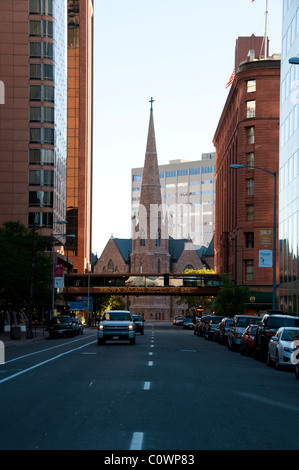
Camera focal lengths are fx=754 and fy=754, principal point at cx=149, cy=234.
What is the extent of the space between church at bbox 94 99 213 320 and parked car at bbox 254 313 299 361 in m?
96.2

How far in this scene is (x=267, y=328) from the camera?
30.5 metres

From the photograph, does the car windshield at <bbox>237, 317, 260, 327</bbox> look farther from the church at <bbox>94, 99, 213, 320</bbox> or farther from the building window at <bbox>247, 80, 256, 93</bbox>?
the church at <bbox>94, 99, 213, 320</bbox>

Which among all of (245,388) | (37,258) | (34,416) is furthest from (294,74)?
(34,416)

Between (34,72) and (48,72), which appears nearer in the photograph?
(34,72)

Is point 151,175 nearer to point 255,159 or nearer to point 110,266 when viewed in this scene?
point 110,266

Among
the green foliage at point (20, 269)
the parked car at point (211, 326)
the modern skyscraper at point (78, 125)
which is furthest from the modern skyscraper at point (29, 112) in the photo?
the modern skyscraper at point (78, 125)

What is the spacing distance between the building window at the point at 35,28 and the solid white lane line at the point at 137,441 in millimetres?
85774

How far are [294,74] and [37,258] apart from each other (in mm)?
27325

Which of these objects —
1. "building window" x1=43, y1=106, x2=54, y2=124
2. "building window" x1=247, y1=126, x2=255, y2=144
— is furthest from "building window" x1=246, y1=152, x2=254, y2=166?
"building window" x1=43, y1=106, x2=54, y2=124

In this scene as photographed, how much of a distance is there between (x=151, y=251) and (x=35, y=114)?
72839 mm

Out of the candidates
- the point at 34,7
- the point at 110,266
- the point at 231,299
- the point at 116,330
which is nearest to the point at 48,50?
the point at 34,7

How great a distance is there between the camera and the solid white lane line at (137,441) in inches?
360

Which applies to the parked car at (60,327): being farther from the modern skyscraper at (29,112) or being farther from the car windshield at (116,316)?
the modern skyscraper at (29,112)

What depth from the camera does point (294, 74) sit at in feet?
169
